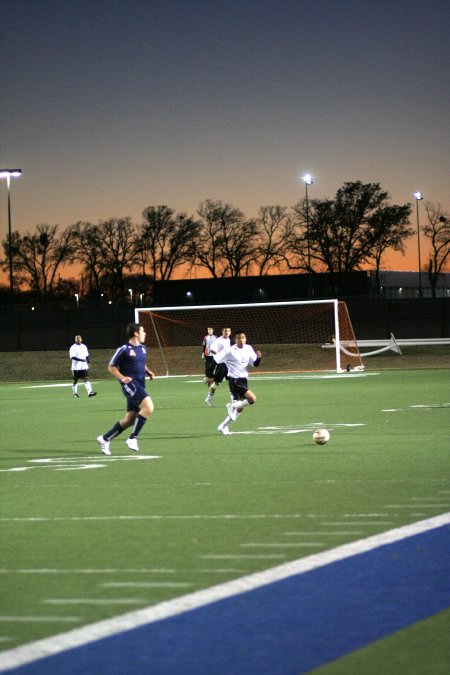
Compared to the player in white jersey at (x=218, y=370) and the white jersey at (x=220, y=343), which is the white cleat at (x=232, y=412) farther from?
the white jersey at (x=220, y=343)

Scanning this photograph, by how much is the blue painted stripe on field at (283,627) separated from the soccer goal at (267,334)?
164 ft

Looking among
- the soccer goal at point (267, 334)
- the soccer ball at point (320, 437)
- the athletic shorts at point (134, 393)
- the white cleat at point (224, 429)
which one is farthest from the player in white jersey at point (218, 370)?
the soccer goal at point (267, 334)

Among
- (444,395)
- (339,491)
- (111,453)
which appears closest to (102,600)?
(339,491)

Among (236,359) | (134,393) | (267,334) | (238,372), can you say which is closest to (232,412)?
(238,372)

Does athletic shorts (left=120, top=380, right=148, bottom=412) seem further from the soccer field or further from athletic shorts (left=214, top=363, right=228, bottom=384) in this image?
athletic shorts (left=214, top=363, right=228, bottom=384)

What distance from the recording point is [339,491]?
1205 centimetres

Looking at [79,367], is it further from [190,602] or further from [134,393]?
[190,602]

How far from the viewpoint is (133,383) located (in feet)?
55.4

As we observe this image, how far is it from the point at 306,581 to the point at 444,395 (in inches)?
931

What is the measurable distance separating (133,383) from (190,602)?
10104mm

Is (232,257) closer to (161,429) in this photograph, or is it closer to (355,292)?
(355,292)

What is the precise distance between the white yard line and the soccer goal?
→ 4867cm

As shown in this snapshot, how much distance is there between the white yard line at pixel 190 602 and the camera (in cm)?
588

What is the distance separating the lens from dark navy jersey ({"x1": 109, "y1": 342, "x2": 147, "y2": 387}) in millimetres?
16938
